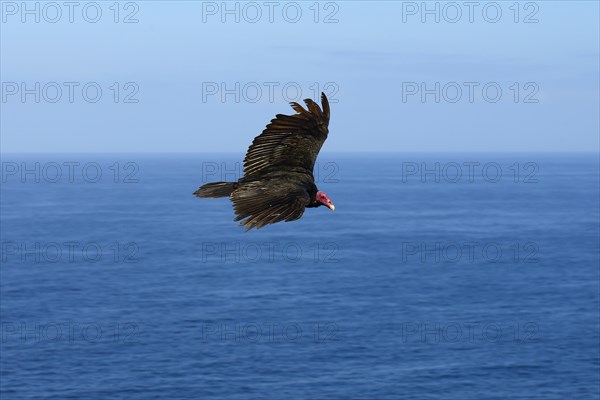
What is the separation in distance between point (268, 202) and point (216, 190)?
159 centimetres

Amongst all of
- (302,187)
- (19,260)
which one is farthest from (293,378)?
(302,187)

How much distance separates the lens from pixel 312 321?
149 m

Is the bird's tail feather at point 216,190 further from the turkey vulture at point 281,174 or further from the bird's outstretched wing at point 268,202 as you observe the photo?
the bird's outstretched wing at point 268,202

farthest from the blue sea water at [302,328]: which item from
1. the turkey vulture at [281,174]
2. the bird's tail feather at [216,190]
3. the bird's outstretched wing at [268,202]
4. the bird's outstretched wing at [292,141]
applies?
the bird's outstretched wing at [268,202]

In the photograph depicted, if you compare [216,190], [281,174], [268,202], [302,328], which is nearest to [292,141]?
[281,174]

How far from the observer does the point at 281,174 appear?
584 inches

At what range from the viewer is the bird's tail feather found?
14008 millimetres

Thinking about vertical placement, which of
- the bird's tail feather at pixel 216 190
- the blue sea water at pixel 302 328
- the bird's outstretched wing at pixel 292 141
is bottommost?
the blue sea water at pixel 302 328

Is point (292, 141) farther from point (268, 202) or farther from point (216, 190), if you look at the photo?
point (268, 202)

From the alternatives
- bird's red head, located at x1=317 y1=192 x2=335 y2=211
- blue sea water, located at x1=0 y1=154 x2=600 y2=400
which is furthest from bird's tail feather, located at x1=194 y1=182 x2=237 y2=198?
blue sea water, located at x1=0 y1=154 x2=600 y2=400

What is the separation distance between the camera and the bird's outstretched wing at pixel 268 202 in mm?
12211

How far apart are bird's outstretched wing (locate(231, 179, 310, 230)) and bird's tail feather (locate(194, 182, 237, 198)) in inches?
17.0

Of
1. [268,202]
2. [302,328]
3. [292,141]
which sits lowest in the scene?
[302,328]

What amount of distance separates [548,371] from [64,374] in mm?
74280
